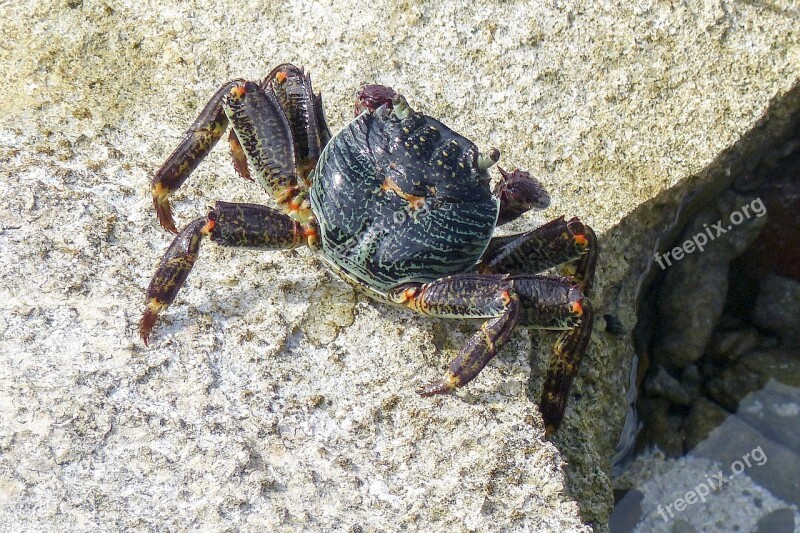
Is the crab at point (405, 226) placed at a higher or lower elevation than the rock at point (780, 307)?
lower

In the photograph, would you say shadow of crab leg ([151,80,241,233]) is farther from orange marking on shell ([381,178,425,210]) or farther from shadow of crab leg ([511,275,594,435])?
shadow of crab leg ([511,275,594,435])

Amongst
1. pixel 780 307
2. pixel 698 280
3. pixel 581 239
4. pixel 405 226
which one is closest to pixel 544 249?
pixel 581 239

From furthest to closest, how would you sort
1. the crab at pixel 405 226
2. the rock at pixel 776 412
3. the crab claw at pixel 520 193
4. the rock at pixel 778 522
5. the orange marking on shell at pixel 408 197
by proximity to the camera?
the rock at pixel 776 412, the rock at pixel 778 522, the crab claw at pixel 520 193, the orange marking on shell at pixel 408 197, the crab at pixel 405 226

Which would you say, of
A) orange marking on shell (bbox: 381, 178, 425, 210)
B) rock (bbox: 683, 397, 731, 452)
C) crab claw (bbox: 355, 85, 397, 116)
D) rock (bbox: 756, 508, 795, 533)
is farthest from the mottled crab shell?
rock (bbox: 756, 508, 795, 533)

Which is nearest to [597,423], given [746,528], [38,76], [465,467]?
[465,467]

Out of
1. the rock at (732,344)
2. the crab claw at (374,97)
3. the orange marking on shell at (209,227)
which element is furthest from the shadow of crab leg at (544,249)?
the rock at (732,344)

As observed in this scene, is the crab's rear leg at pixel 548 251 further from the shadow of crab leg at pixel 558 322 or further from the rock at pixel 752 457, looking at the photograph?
the rock at pixel 752 457

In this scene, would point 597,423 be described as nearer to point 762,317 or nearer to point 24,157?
point 762,317
